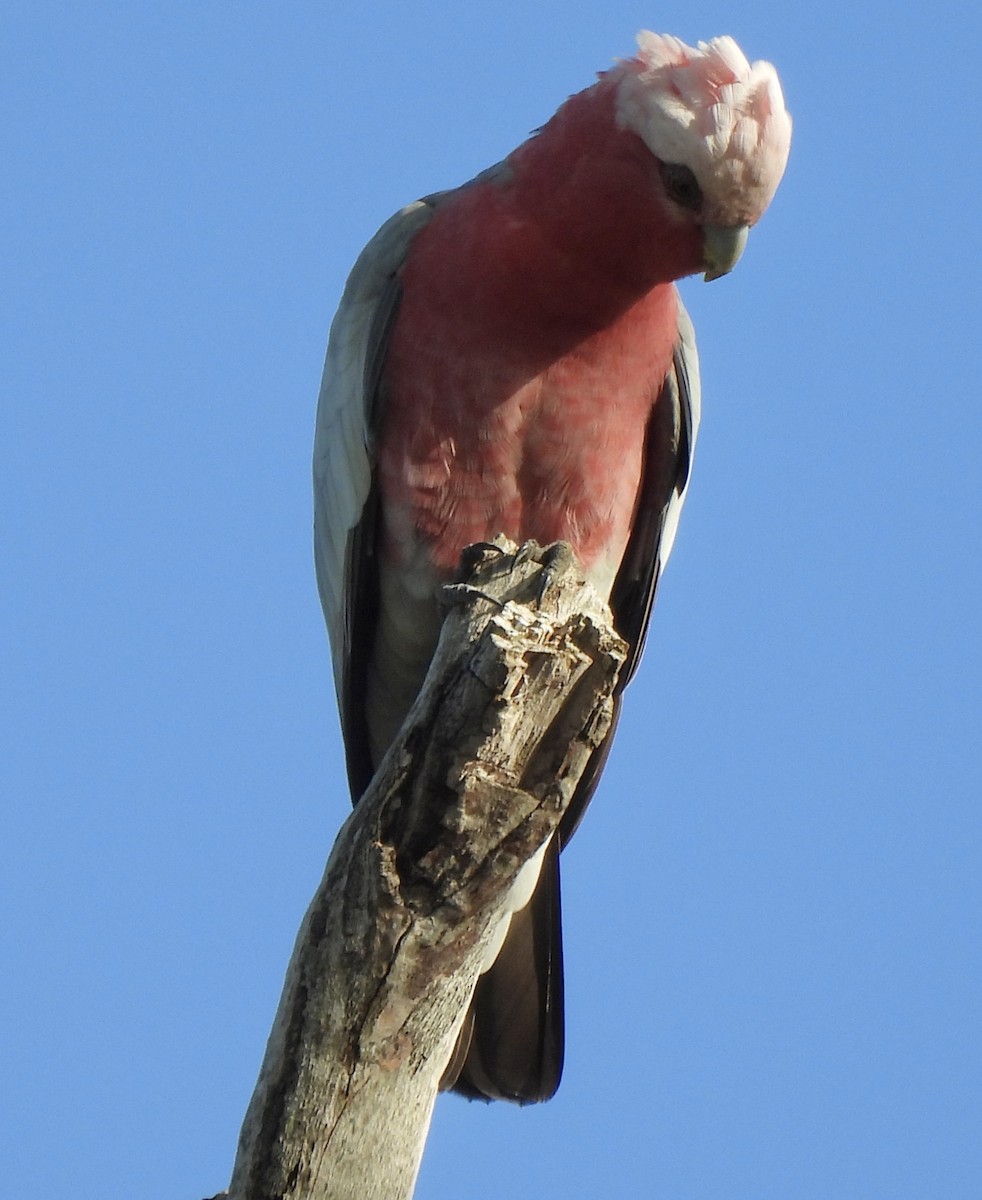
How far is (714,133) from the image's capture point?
205 inches

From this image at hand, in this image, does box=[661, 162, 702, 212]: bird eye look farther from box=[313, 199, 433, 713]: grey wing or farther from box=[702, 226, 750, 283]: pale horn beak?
box=[313, 199, 433, 713]: grey wing

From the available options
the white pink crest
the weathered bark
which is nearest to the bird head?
the white pink crest

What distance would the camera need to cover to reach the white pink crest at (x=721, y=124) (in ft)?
17.1

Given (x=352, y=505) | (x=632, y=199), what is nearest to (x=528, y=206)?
(x=632, y=199)

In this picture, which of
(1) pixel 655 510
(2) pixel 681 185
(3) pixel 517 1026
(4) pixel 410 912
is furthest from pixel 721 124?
(3) pixel 517 1026

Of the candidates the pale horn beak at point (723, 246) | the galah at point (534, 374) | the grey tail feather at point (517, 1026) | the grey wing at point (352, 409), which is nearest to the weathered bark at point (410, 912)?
the galah at point (534, 374)

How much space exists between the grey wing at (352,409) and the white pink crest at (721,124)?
127 cm

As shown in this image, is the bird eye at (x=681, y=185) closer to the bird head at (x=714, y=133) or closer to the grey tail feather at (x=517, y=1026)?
the bird head at (x=714, y=133)

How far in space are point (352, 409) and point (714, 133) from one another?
183cm

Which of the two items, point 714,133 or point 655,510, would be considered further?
point 655,510

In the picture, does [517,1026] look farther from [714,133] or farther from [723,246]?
[714,133]

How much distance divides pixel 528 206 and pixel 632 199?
0.46m

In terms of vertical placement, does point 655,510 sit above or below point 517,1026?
above

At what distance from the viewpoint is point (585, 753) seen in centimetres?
420
